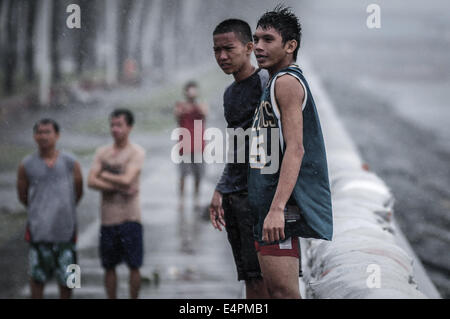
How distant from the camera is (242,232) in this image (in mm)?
2830

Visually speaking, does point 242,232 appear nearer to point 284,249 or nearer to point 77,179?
point 284,249

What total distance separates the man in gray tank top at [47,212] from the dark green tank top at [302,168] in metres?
2.43

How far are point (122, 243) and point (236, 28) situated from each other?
99.9 inches

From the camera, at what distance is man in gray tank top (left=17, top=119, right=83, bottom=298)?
4.50 m

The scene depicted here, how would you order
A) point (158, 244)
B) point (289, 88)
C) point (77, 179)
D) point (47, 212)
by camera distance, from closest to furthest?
1. point (289, 88)
2. point (47, 212)
3. point (77, 179)
4. point (158, 244)

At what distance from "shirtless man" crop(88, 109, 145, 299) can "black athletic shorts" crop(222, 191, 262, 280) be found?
1951 millimetres

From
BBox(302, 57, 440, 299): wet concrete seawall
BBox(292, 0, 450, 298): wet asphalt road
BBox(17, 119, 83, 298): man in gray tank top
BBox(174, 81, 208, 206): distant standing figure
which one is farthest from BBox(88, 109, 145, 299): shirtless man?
BBox(174, 81, 208, 206): distant standing figure

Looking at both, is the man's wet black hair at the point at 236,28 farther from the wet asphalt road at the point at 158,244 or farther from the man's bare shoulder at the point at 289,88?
the wet asphalt road at the point at 158,244

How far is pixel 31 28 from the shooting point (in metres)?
12.2

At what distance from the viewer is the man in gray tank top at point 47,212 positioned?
14.8 feet

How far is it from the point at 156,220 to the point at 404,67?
92.1 feet

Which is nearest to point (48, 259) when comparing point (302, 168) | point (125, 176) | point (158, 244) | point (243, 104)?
point (125, 176)
